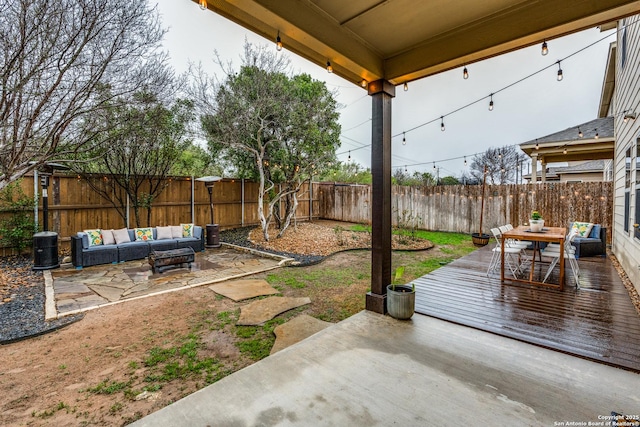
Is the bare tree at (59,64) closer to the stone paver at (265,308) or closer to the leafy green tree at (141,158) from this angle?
the leafy green tree at (141,158)

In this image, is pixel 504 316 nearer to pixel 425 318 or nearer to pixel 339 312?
pixel 425 318

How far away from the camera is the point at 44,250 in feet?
17.9

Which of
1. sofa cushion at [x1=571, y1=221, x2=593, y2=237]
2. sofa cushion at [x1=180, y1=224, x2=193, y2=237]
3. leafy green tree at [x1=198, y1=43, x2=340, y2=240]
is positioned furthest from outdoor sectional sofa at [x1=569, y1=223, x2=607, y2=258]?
sofa cushion at [x1=180, y1=224, x2=193, y2=237]

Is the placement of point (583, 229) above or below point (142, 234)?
above

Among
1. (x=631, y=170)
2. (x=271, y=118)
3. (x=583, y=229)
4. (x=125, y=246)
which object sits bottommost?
(x=125, y=246)

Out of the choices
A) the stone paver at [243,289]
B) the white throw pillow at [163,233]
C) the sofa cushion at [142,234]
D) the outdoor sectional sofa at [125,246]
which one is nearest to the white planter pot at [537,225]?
the stone paver at [243,289]

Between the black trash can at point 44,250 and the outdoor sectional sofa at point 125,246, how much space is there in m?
0.29

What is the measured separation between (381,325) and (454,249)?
5.29m

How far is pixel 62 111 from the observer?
4.70m

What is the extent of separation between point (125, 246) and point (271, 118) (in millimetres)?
4909

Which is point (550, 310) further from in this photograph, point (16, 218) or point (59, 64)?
point (16, 218)

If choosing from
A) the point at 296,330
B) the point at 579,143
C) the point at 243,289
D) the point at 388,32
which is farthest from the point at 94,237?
the point at 579,143

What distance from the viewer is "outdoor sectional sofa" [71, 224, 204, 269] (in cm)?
569

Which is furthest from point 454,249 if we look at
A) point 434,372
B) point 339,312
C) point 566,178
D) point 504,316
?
point 566,178
